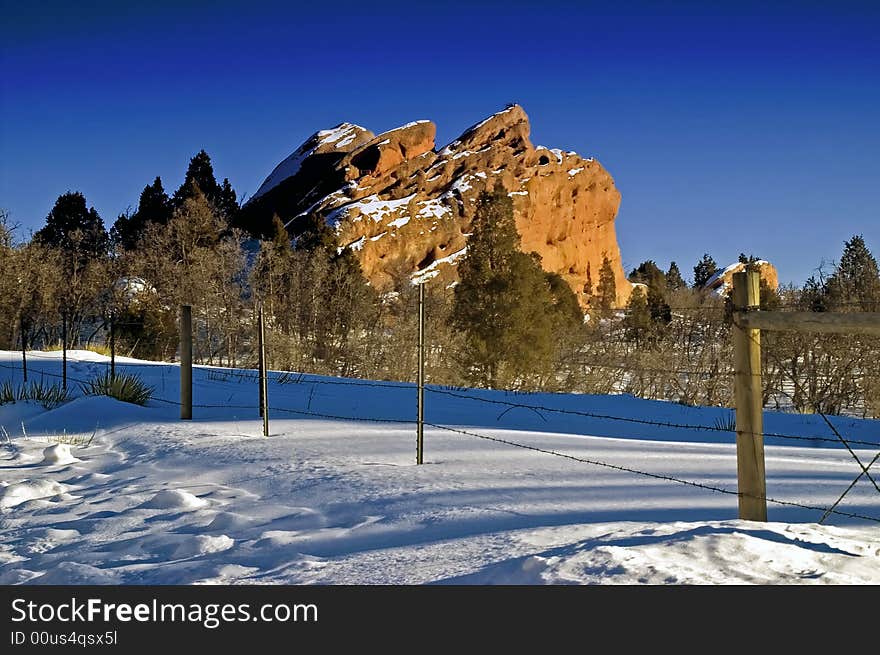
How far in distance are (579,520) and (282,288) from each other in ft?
106

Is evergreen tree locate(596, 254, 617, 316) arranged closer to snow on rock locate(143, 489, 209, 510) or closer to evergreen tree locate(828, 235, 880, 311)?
evergreen tree locate(828, 235, 880, 311)

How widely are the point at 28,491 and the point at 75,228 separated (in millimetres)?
43416

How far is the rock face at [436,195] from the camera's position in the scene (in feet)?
226

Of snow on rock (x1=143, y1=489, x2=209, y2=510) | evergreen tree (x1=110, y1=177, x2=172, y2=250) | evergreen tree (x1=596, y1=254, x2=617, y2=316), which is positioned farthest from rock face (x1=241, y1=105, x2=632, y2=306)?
snow on rock (x1=143, y1=489, x2=209, y2=510)

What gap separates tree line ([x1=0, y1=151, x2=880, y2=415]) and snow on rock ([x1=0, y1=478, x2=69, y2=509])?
27.6 ft

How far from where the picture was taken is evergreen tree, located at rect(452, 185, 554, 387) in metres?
24.1

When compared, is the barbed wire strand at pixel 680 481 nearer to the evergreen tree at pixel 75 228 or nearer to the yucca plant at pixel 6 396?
the yucca plant at pixel 6 396

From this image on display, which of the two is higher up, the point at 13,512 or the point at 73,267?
the point at 73,267

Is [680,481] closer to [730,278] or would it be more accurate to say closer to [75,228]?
[730,278]

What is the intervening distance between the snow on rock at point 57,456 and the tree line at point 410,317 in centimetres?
729

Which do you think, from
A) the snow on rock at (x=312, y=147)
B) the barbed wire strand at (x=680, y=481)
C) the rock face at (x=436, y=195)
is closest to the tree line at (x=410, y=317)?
the barbed wire strand at (x=680, y=481)
